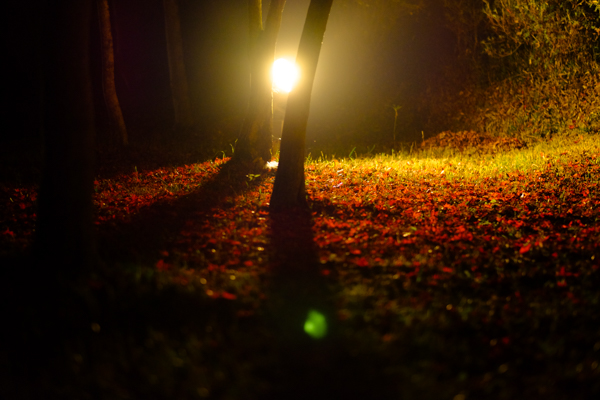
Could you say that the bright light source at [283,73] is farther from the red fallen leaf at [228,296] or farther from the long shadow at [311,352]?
the red fallen leaf at [228,296]

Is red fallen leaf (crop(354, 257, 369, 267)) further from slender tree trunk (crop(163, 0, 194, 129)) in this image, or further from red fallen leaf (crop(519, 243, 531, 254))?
slender tree trunk (crop(163, 0, 194, 129))

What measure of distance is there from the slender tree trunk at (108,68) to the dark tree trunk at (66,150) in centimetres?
872

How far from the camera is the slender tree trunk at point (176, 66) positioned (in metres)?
15.1

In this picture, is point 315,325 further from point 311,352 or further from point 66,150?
point 66,150

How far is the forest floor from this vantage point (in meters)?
2.84

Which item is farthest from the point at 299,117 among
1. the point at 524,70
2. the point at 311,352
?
the point at 524,70

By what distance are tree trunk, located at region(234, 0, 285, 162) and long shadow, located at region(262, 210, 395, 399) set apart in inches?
232

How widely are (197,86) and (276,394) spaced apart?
58.8 feet

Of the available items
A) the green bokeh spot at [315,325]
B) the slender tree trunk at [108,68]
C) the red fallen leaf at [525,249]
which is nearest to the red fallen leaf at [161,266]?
the green bokeh spot at [315,325]

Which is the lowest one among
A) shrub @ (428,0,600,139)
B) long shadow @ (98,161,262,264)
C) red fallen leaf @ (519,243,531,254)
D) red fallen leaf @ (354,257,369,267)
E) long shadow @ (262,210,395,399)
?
long shadow @ (262,210,395,399)

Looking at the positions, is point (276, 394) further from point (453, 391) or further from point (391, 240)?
point (391, 240)

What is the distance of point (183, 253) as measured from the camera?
4988mm

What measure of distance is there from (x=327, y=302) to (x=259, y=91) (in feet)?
23.3

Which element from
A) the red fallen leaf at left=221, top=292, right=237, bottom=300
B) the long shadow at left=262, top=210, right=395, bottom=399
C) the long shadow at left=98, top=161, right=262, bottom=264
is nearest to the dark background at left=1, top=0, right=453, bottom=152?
the long shadow at left=98, top=161, right=262, bottom=264
